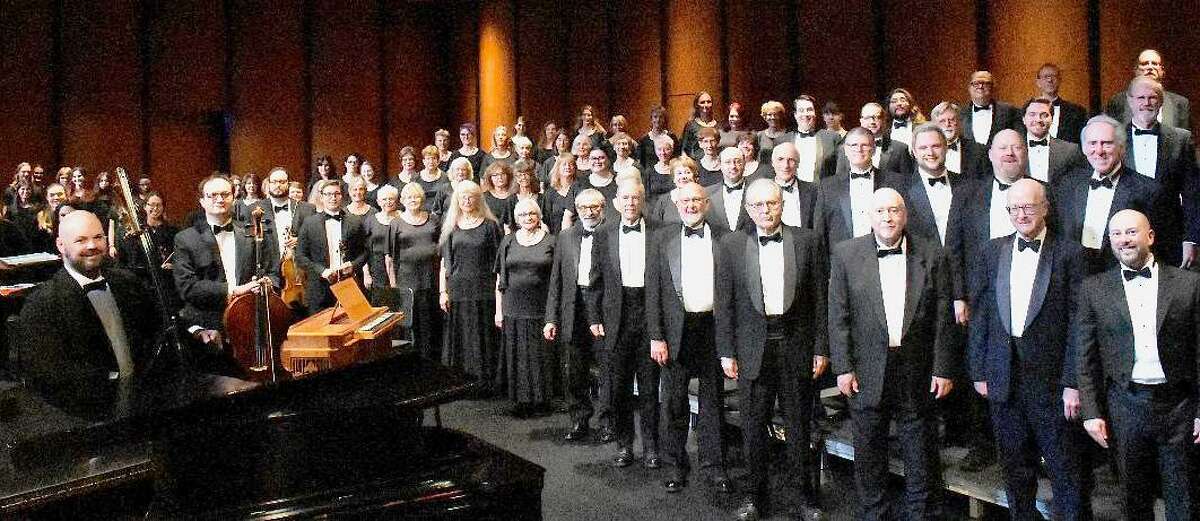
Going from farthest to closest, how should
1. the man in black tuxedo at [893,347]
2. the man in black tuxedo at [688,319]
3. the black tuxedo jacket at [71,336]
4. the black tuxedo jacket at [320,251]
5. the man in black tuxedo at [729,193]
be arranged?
the black tuxedo jacket at [320,251] < the man in black tuxedo at [729,193] < the man in black tuxedo at [688,319] < the man in black tuxedo at [893,347] < the black tuxedo jacket at [71,336]

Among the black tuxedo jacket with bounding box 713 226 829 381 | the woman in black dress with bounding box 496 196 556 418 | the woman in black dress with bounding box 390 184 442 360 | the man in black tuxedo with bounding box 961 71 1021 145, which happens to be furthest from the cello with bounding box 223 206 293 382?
the man in black tuxedo with bounding box 961 71 1021 145

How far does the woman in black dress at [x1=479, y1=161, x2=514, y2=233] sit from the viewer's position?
692 centimetres

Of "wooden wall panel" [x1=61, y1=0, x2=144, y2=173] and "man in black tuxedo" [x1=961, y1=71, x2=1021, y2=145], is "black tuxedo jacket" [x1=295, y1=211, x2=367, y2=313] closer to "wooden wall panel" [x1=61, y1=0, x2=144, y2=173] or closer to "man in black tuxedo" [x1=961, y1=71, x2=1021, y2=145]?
"man in black tuxedo" [x1=961, y1=71, x2=1021, y2=145]

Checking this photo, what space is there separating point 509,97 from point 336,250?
5.87 m

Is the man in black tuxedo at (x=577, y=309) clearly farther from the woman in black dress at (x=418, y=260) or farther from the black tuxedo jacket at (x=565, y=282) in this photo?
the woman in black dress at (x=418, y=260)

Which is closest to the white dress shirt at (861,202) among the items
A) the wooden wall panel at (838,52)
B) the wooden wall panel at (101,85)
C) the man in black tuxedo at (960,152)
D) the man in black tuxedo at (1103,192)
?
the man in black tuxedo at (960,152)

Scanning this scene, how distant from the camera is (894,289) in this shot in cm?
377

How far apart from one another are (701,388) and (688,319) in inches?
12.9

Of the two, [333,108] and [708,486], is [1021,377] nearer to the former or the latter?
[708,486]

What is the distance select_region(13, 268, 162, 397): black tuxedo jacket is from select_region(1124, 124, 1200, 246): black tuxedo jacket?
3684 millimetres

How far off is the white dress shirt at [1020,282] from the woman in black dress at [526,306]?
2.86m

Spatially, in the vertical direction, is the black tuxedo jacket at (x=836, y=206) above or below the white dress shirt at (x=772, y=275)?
above

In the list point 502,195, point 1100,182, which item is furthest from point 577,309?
point 1100,182

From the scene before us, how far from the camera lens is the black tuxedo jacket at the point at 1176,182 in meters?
3.96
